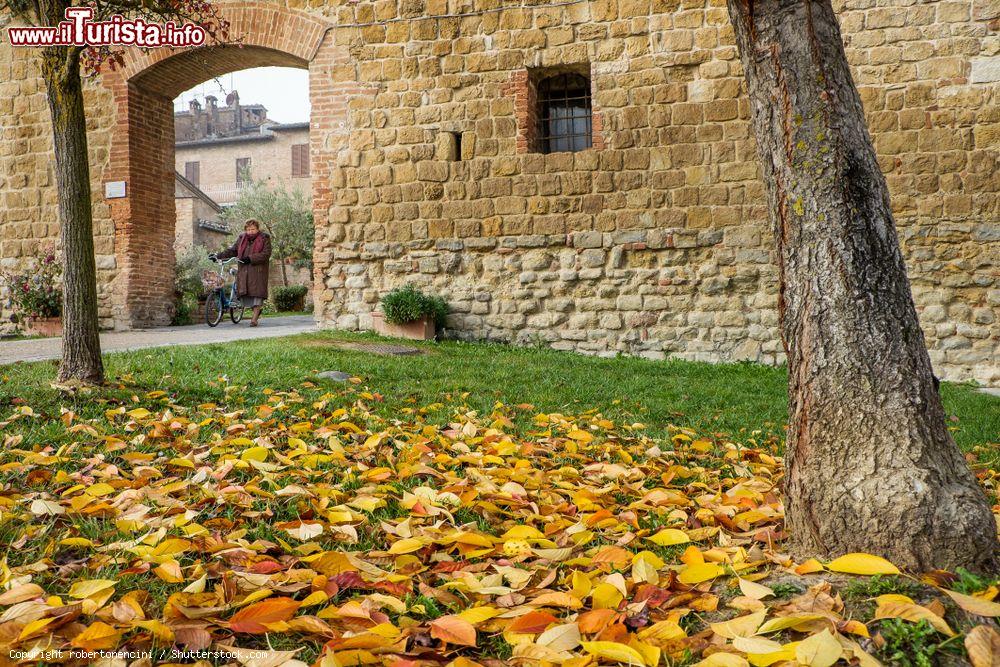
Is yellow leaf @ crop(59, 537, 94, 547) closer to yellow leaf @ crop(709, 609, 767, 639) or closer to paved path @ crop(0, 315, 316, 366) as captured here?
yellow leaf @ crop(709, 609, 767, 639)

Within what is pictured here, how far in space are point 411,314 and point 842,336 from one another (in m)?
6.11

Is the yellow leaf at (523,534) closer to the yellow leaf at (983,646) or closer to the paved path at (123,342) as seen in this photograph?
the yellow leaf at (983,646)

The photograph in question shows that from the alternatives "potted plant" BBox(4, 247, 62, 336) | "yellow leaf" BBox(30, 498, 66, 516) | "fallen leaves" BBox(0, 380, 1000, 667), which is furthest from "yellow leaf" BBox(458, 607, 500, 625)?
"potted plant" BBox(4, 247, 62, 336)

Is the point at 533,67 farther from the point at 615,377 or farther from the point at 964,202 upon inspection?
the point at 964,202

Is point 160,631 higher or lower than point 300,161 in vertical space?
lower

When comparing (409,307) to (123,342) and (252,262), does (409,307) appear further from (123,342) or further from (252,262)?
(252,262)

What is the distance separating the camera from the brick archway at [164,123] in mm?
8336

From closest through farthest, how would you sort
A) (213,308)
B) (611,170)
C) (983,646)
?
(983,646) < (611,170) < (213,308)

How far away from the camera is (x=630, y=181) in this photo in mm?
7637

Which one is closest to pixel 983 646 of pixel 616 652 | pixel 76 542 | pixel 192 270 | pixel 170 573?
pixel 616 652

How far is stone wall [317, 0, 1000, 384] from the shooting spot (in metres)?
6.99

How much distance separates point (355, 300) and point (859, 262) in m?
7.08

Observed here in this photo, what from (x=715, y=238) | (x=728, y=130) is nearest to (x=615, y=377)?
(x=715, y=238)

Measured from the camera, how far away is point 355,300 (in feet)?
27.6
